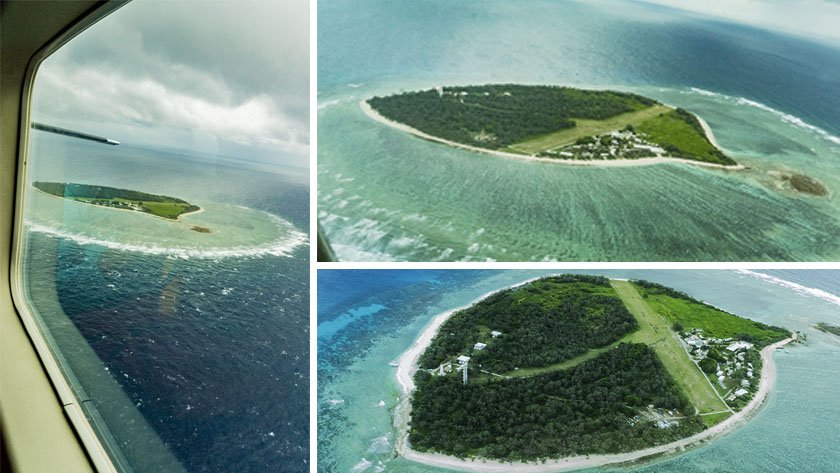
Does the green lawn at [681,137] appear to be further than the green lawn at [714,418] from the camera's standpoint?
Yes

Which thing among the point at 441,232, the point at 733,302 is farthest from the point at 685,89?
the point at 441,232

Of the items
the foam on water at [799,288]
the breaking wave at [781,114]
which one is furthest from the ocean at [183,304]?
the breaking wave at [781,114]

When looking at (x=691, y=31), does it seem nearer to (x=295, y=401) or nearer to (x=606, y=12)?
(x=606, y=12)

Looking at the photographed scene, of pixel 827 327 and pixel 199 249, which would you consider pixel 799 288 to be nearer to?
pixel 827 327

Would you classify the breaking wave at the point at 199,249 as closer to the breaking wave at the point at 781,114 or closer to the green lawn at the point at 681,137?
the green lawn at the point at 681,137

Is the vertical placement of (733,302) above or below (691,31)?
below

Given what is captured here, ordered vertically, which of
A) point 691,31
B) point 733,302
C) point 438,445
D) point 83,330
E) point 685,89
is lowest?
point 438,445

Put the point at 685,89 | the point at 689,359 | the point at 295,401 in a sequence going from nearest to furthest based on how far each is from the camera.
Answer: the point at 295,401
the point at 689,359
the point at 685,89

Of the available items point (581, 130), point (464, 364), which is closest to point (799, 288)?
point (581, 130)
